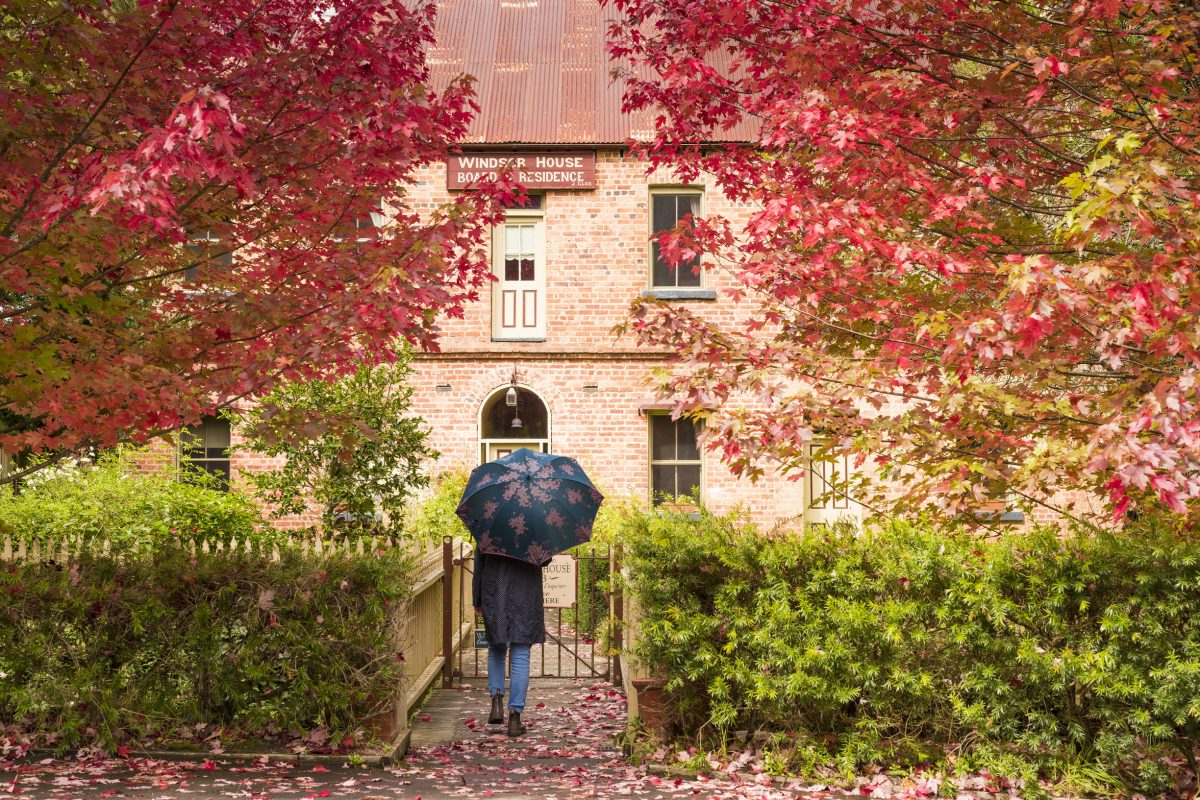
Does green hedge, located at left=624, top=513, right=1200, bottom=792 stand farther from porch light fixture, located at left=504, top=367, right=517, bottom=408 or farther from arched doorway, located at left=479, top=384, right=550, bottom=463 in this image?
arched doorway, located at left=479, top=384, right=550, bottom=463

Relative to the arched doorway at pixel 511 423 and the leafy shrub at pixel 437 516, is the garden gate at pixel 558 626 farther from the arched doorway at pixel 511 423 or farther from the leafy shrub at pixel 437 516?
the arched doorway at pixel 511 423

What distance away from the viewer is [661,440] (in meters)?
18.5

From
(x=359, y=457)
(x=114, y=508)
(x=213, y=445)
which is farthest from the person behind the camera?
(x=213, y=445)

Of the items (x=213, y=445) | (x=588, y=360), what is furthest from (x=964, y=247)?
(x=213, y=445)

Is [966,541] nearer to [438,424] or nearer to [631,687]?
[631,687]

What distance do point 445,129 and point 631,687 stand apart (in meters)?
3.75

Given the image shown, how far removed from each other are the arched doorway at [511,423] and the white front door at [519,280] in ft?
3.09

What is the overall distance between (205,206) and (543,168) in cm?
1259

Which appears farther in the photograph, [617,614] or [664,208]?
[664,208]

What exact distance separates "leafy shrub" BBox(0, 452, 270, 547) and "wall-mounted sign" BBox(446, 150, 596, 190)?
7.04 m

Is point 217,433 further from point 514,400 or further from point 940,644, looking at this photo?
point 940,644

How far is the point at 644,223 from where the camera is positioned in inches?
722

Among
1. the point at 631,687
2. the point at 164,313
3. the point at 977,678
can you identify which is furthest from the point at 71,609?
the point at 977,678

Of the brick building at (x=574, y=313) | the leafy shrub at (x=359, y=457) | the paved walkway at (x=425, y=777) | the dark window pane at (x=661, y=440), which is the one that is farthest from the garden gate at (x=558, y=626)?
the dark window pane at (x=661, y=440)
